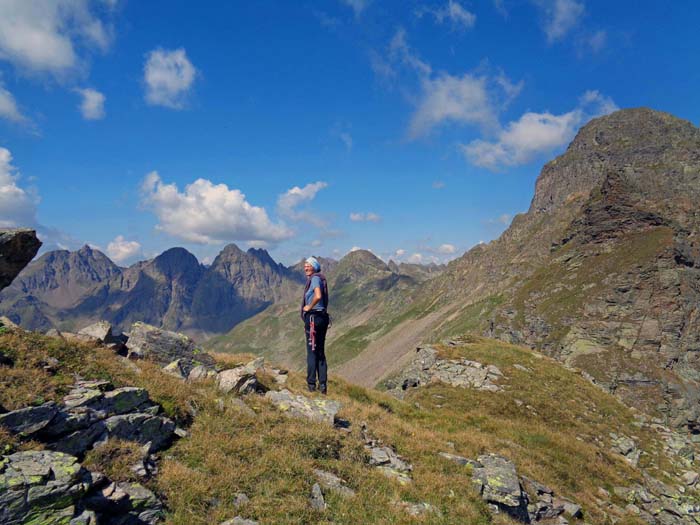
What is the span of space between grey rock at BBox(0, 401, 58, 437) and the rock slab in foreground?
7.02 metres

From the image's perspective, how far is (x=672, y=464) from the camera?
2416 cm

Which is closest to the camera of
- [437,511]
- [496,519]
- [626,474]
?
[437,511]

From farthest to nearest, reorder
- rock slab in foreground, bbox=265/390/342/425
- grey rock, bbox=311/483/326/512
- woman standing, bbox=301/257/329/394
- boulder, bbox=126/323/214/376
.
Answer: woman standing, bbox=301/257/329/394 < boulder, bbox=126/323/214/376 < rock slab in foreground, bbox=265/390/342/425 < grey rock, bbox=311/483/326/512

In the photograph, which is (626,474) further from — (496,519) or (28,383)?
(28,383)

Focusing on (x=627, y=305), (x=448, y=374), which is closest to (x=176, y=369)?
(x=448, y=374)

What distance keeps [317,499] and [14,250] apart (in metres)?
12.8

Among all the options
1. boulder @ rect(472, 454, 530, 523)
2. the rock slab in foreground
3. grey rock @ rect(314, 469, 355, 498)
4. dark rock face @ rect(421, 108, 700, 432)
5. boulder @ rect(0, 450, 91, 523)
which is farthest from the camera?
dark rock face @ rect(421, 108, 700, 432)

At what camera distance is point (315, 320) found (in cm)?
1633

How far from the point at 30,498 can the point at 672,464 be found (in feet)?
109

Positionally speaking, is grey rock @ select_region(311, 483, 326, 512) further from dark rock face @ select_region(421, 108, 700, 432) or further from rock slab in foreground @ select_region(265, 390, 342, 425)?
dark rock face @ select_region(421, 108, 700, 432)

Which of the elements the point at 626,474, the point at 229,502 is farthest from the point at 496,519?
the point at 626,474

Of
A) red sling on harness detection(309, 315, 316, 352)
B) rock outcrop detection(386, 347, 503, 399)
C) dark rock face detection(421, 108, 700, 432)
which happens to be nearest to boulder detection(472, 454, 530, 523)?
red sling on harness detection(309, 315, 316, 352)

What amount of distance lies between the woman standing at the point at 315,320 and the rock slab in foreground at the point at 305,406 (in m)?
1.64

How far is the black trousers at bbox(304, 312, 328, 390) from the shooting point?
16.4 metres
